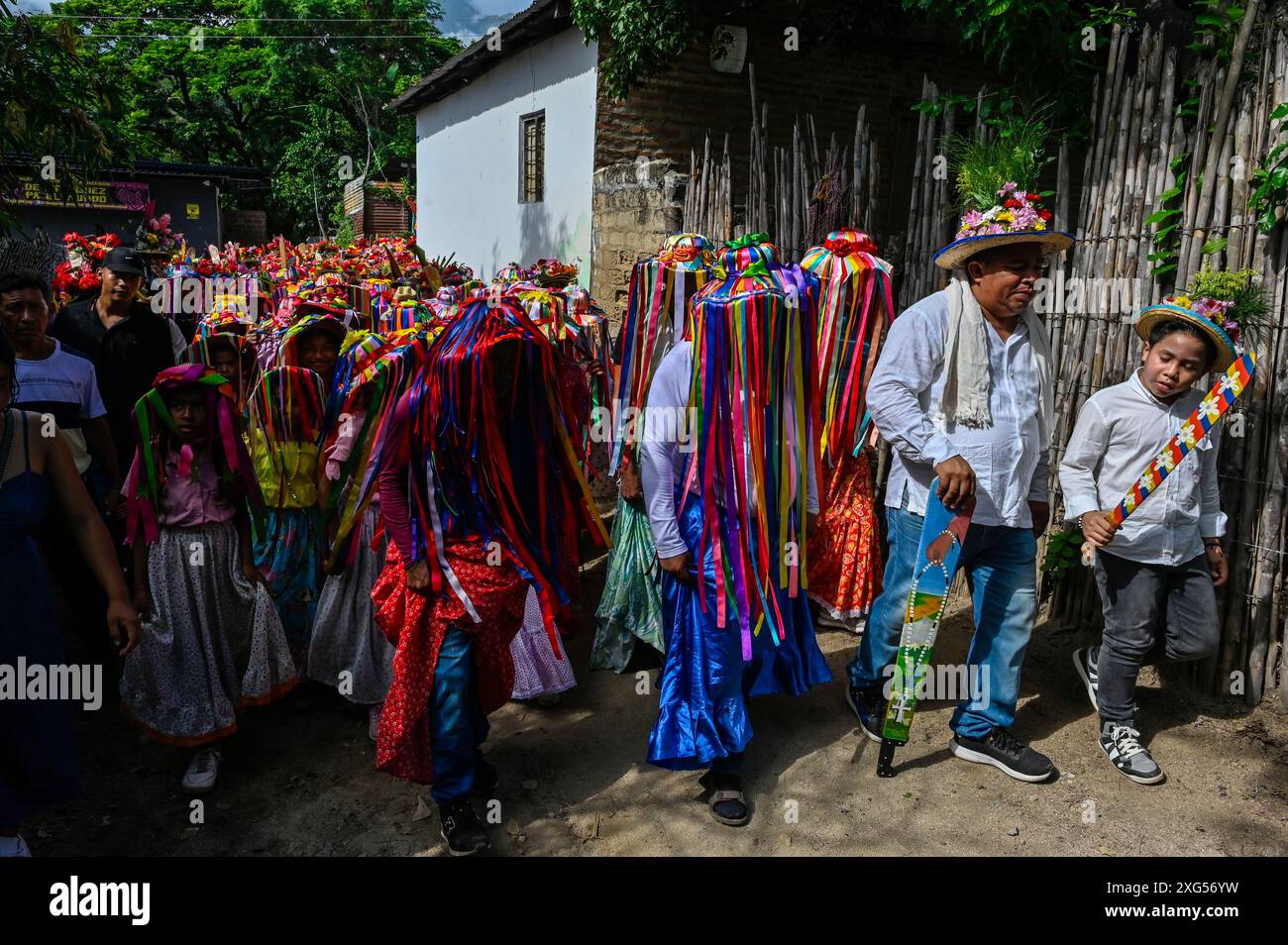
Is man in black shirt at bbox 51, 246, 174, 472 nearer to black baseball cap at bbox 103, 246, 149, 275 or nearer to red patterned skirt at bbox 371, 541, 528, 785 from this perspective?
black baseball cap at bbox 103, 246, 149, 275

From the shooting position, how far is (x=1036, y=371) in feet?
11.5

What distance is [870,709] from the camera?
155 inches

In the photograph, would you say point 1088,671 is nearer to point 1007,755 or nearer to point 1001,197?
point 1007,755

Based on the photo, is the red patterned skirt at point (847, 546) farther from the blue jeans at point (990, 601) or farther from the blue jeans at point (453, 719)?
the blue jeans at point (453, 719)

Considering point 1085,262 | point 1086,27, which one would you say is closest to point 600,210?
point 1086,27

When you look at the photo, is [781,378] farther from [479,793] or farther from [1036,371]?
[479,793]

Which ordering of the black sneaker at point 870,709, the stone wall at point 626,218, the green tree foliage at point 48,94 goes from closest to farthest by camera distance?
the black sneaker at point 870,709
the green tree foliage at point 48,94
the stone wall at point 626,218

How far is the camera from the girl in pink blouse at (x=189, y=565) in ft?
11.5

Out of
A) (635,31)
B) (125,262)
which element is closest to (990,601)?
(125,262)

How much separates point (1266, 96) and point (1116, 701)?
251 centimetres

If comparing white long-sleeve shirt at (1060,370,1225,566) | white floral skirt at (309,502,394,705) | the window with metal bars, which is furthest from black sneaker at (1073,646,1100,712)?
the window with metal bars

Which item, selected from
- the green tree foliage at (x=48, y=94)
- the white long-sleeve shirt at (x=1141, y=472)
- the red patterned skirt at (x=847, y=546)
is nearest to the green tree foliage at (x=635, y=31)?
the green tree foliage at (x=48, y=94)

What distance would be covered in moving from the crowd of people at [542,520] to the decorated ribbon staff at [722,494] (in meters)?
0.01

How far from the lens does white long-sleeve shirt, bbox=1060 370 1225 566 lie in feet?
11.6
